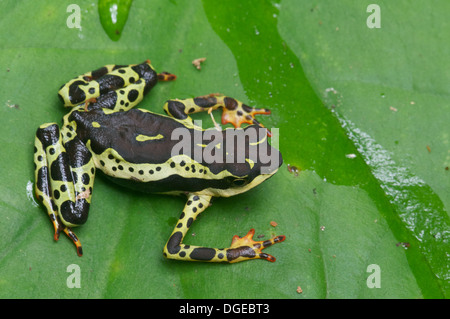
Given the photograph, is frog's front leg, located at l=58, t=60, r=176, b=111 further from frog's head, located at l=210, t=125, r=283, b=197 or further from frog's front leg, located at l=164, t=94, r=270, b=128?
frog's head, located at l=210, t=125, r=283, b=197

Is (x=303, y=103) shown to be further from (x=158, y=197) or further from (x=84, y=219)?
(x=84, y=219)

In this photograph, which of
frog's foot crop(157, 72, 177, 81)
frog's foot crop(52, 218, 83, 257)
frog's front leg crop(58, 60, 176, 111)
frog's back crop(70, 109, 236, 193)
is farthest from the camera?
frog's foot crop(157, 72, 177, 81)

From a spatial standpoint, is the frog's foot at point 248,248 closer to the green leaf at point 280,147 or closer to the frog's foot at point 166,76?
the green leaf at point 280,147

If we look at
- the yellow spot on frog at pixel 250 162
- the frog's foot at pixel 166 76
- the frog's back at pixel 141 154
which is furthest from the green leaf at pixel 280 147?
the yellow spot on frog at pixel 250 162

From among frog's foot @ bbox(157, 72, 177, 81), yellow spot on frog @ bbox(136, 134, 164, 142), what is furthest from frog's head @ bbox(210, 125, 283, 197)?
frog's foot @ bbox(157, 72, 177, 81)

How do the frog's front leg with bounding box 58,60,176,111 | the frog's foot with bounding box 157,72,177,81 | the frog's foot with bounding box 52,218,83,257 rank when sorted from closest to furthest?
the frog's foot with bounding box 52,218,83,257, the frog's front leg with bounding box 58,60,176,111, the frog's foot with bounding box 157,72,177,81

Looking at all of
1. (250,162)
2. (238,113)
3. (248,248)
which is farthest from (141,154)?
(248,248)

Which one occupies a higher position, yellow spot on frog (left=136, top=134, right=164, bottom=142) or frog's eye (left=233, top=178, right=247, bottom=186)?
yellow spot on frog (left=136, top=134, right=164, bottom=142)

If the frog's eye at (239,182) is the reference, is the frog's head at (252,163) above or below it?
above
